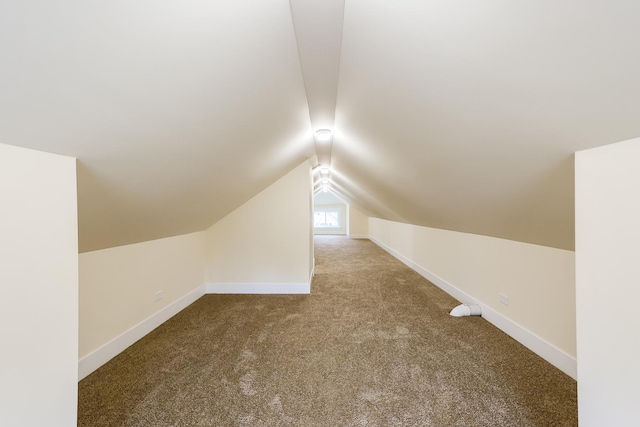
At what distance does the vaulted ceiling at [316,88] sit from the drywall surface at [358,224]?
9.22 meters

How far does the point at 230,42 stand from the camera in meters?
1.13

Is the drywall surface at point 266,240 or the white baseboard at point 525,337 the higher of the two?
the drywall surface at point 266,240

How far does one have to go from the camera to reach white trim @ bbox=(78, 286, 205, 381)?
6.46 ft

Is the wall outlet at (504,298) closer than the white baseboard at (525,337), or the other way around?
the white baseboard at (525,337)

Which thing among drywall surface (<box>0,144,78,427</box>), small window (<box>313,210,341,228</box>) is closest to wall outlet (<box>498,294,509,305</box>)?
drywall surface (<box>0,144,78,427</box>)

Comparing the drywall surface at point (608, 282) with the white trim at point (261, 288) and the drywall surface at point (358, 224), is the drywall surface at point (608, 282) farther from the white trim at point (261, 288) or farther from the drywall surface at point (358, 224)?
the drywall surface at point (358, 224)

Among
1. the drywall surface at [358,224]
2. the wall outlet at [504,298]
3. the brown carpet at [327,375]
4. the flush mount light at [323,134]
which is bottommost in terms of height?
the brown carpet at [327,375]

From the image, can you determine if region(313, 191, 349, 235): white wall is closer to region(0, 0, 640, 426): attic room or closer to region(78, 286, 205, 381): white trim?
region(78, 286, 205, 381): white trim

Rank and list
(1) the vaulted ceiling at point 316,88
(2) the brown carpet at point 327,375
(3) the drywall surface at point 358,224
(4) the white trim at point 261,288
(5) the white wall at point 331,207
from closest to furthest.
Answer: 1. (1) the vaulted ceiling at point 316,88
2. (2) the brown carpet at point 327,375
3. (4) the white trim at point 261,288
4. (3) the drywall surface at point 358,224
5. (5) the white wall at point 331,207

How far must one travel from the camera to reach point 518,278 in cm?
245

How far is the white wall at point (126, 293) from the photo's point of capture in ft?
6.53

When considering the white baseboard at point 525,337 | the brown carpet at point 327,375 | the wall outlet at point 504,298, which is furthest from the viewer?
the wall outlet at point 504,298

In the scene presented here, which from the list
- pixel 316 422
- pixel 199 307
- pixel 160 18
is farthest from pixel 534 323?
pixel 199 307

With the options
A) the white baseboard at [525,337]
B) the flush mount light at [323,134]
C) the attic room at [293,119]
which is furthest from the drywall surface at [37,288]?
the white baseboard at [525,337]
